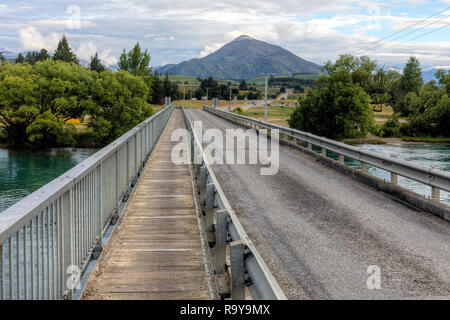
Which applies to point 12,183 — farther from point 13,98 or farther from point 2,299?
point 2,299

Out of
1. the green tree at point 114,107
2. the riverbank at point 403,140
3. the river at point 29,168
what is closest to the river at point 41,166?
the river at point 29,168

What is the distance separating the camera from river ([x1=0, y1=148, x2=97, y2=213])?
4094cm

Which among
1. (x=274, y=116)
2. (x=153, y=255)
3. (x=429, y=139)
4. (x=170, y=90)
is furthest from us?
(x=170, y=90)

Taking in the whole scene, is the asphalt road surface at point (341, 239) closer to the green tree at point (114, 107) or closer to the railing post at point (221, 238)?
the railing post at point (221, 238)

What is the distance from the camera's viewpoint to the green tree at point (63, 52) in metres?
156

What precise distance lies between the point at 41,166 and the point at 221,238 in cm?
5558

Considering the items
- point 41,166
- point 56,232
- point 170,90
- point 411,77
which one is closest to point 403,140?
point 41,166

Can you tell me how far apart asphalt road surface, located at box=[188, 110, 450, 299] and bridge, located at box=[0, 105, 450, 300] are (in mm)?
24

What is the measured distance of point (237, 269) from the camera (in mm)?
3643

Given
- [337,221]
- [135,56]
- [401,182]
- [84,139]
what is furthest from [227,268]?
[135,56]

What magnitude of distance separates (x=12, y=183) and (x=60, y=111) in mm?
29495

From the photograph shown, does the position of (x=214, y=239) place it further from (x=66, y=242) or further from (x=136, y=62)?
(x=136, y=62)

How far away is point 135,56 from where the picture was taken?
136 m

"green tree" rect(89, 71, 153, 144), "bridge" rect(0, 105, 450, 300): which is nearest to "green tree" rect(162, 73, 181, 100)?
"green tree" rect(89, 71, 153, 144)
